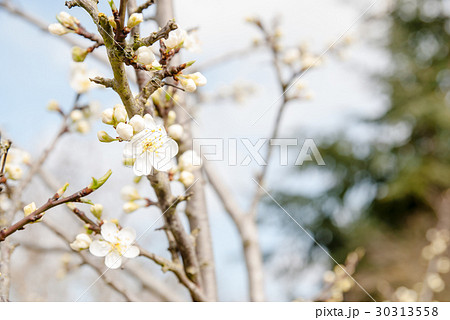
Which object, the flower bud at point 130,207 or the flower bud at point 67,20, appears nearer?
the flower bud at point 67,20

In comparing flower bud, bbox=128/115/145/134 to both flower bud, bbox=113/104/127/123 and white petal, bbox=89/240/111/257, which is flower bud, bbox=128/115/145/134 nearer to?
flower bud, bbox=113/104/127/123

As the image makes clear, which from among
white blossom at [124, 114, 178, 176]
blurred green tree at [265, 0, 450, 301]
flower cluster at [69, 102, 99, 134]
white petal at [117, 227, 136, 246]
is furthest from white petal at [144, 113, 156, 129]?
blurred green tree at [265, 0, 450, 301]

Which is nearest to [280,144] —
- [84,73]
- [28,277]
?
[84,73]

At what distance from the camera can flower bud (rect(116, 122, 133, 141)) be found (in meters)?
0.33

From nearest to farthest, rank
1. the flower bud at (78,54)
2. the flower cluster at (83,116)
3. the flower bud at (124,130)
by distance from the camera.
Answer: the flower bud at (124,130), the flower bud at (78,54), the flower cluster at (83,116)

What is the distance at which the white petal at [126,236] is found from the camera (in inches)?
16.5

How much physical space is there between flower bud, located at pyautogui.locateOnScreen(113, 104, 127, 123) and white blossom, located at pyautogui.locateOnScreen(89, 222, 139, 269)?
0.12 metres

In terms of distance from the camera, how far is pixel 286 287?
3830mm

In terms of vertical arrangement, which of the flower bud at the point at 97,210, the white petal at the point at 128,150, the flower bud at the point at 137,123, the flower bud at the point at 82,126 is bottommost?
the flower bud at the point at 97,210

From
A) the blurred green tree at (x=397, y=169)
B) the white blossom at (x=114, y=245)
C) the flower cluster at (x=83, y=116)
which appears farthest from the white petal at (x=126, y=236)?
the blurred green tree at (x=397, y=169)

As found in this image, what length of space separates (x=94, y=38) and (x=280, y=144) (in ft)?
1.49

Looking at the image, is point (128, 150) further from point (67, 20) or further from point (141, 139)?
point (67, 20)

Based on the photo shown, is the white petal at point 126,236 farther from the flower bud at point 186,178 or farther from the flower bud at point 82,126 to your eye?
the flower bud at point 82,126
